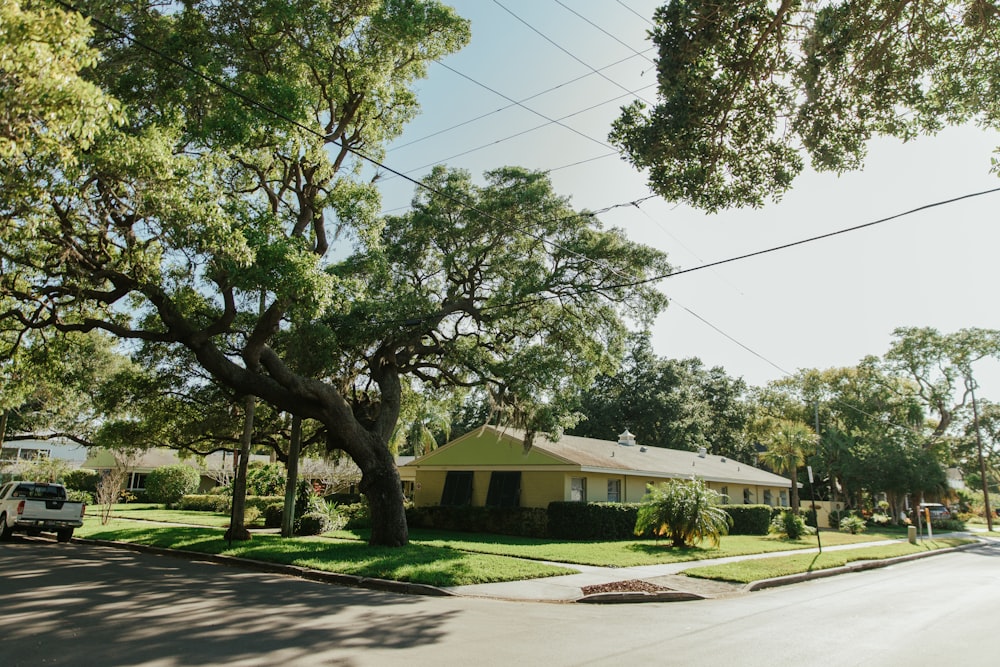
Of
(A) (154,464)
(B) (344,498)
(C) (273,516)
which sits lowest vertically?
(C) (273,516)

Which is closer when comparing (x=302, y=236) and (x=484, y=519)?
(x=302, y=236)

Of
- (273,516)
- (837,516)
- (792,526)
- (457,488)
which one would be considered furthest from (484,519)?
(837,516)

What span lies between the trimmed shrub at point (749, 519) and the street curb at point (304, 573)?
71.9ft

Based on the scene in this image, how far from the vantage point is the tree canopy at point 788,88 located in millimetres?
9156

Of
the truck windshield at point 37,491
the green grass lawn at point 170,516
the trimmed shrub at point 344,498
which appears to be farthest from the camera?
the trimmed shrub at point 344,498

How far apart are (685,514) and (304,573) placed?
42.5 feet

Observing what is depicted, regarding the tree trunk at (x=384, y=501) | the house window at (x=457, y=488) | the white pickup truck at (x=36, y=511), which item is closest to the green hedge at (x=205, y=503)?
the house window at (x=457, y=488)

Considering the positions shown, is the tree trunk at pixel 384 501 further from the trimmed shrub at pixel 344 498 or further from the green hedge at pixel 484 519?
the trimmed shrub at pixel 344 498

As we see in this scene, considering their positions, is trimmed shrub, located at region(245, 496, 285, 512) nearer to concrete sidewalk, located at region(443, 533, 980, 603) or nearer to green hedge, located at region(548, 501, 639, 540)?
green hedge, located at region(548, 501, 639, 540)

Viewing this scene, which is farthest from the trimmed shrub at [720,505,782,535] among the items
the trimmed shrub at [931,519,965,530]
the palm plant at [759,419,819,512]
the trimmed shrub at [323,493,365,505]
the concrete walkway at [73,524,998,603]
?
the trimmed shrub at [931,519,965,530]

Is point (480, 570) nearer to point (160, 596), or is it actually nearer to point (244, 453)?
point (160, 596)

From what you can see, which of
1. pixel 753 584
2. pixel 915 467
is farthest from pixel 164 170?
pixel 915 467

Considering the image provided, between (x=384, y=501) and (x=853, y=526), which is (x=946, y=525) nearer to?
(x=853, y=526)

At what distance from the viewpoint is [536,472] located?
88.4 feet
